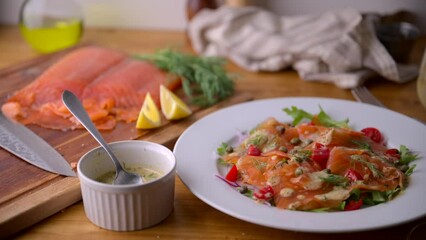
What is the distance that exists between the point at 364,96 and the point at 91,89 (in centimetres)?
87

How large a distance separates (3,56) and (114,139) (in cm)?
94

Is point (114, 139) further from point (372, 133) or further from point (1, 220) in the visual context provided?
point (372, 133)

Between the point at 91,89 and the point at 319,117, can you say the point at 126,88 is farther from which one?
the point at 319,117

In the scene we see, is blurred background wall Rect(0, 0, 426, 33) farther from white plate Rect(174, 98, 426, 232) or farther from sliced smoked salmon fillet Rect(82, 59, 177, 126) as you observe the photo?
white plate Rect(174, 98, 426, 232)

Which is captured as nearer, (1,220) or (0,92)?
(1,220)

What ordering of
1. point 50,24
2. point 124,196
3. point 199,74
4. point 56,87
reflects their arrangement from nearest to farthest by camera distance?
1. point 124,196
2. point 56,87
3. point 199,74
4. point 50,24

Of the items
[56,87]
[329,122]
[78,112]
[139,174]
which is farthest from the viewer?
[56,87]

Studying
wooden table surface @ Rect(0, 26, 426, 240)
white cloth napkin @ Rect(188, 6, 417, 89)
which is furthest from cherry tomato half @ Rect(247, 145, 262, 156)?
white cloth napkin @ Rect(188, 6, 417, 89)

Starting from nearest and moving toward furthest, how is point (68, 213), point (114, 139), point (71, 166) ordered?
point (68, 213) < point (71, 166) < point (114, 139)

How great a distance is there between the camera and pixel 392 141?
1.43 m

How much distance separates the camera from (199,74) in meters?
1.84

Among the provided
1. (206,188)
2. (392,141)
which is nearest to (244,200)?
(206,188)

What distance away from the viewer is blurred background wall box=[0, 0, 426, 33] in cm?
233

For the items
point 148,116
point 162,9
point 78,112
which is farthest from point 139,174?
point 162,9
